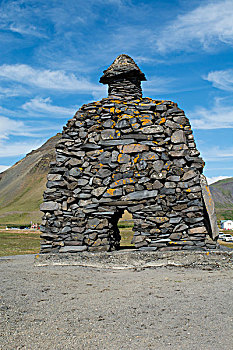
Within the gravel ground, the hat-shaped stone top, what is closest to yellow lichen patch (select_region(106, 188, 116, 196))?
the gravel ground

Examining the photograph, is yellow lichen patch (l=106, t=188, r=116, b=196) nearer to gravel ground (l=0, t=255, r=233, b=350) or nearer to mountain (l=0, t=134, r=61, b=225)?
gravel ground (l=0, t=255, r=233, b=350)

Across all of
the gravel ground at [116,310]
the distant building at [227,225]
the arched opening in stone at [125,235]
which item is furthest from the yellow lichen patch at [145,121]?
the distant building at [227,225]

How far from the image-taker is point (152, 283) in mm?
6844

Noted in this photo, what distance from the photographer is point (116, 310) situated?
16.4 ft

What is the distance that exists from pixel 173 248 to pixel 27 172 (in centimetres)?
16848

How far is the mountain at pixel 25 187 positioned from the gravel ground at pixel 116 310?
357ft

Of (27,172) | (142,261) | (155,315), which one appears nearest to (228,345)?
(155,315)

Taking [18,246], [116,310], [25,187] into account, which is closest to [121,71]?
[116,310]

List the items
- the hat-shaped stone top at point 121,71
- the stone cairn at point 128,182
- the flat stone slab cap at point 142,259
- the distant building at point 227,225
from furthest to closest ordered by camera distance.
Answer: the distant building at point 227,225 < the hat-shaped stone top at point 121,71 < the stone cairn at point 128,182 < the flat stone slab cap at point 142,259

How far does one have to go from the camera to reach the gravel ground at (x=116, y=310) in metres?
3.82

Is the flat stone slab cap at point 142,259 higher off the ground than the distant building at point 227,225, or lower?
higher

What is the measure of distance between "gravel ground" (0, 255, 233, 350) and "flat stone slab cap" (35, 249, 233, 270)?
0.59 meters

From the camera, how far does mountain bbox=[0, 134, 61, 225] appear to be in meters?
122

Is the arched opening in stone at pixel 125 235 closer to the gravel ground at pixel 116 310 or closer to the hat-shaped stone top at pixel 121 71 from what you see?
the gravel ground at pixel 116 310
